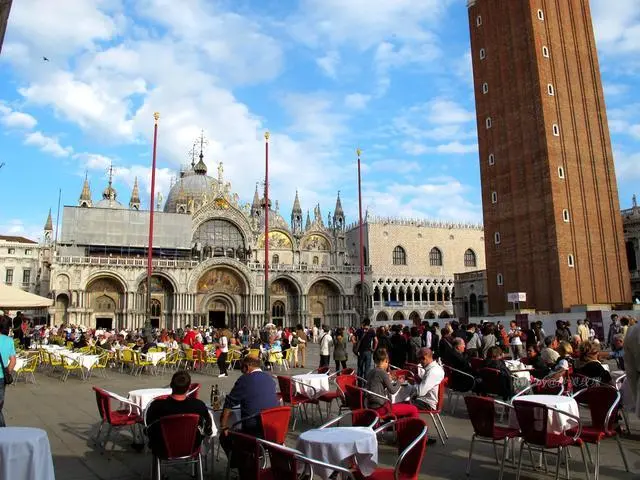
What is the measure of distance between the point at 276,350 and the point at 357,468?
11.9m

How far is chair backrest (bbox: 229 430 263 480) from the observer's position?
3.99m

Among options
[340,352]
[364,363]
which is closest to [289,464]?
[364,363]

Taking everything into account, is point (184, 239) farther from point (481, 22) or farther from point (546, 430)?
point (546, 430)

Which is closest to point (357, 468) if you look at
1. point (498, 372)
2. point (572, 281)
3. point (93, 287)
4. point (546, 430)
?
point (546, 430)

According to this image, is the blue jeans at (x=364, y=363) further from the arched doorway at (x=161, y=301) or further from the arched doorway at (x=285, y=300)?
the arched doorway at (x=285, y=300)

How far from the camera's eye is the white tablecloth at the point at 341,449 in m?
4.00

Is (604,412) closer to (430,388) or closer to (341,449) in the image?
(430,388)

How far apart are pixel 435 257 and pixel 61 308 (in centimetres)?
3345

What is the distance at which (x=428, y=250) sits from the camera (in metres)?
51.2

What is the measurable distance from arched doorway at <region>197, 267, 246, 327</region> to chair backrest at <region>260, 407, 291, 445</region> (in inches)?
1326

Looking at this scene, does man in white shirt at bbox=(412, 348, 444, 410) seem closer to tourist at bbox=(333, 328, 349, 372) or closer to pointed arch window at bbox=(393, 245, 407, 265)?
tourist at bbox=(333, 328, 349, 372)

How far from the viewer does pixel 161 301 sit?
36.8 m

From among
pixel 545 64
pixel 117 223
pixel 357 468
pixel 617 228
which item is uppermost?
pixel 545 64

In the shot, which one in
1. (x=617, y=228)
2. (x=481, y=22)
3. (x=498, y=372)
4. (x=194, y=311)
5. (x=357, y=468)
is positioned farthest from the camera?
(x=194, y=311)
